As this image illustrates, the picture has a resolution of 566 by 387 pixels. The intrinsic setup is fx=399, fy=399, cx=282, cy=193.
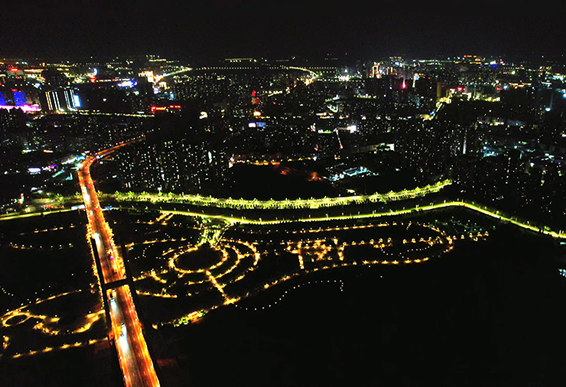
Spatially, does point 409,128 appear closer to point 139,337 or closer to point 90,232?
point 90,232

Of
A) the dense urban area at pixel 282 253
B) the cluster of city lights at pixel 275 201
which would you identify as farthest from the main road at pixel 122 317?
the cluster of city lights at pixel 275 201

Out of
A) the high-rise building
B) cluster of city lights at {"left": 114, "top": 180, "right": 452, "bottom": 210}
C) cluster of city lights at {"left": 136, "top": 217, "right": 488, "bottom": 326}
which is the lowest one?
cluster of city lights at {"left": 136, "top": 217, "right": 488, "bottom": 326}

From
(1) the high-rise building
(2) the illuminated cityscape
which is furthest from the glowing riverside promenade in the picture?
(1) the high-rise building

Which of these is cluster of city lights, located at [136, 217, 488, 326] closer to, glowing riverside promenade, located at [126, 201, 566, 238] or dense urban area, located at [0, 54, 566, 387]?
dense urban area, located at [0, 54, 566, 387]

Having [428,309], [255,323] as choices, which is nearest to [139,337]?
[255,323]

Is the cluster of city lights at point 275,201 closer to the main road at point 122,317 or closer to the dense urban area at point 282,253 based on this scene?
the dense urban area at point 282,253

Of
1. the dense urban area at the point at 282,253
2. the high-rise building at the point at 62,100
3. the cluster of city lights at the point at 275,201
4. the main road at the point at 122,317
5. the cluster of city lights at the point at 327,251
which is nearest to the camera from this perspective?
the main road at the point at 122,317

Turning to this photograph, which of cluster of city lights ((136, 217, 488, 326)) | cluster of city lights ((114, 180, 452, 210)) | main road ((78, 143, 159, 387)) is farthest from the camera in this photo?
cluster of city lights ((114, 180, 452, 210))

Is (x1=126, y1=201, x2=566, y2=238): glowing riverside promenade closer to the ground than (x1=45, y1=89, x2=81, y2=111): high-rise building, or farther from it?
closer to the ground
